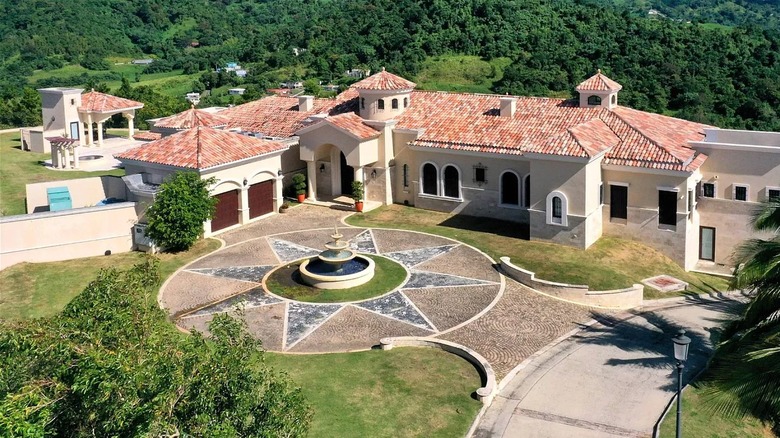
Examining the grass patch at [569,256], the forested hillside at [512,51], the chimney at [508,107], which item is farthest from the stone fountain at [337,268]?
the forested hillside at [512,51]

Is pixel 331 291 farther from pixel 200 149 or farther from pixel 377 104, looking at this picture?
pixel 377 104

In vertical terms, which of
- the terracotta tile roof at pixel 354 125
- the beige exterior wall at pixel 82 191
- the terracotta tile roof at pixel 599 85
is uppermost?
the terracotta tile roof at pixel 599 85

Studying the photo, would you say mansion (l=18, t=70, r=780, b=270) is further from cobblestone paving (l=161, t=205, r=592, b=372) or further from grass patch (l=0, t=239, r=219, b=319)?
cobblestone paving (l=161, t=205, r=592, b=372)

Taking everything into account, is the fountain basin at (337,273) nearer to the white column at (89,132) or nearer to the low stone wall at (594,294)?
the low stone wall at (594,294)

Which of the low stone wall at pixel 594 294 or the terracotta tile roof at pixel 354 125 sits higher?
the terracotta tile roof at pixel 354 125

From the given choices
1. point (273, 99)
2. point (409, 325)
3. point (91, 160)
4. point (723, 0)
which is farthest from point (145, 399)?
point (723, 0)

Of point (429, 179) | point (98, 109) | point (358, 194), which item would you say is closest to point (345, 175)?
point (358, 194)
